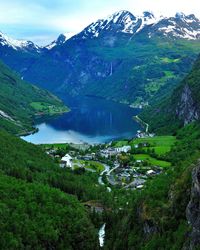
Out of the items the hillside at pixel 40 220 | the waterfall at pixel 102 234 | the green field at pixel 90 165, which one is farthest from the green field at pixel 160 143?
the waterfall at pixel 102 234

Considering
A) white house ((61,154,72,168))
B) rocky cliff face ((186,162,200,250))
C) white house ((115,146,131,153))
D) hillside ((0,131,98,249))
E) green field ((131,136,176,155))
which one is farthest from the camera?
white house ((115,146,131,153))

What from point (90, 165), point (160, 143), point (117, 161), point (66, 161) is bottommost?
point (90, 165)

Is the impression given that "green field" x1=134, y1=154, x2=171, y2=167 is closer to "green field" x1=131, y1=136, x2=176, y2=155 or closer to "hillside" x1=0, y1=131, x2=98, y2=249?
"green field" x1=131, y1=136, x2=176, y2=155

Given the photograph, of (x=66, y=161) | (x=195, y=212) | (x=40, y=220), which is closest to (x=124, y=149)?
(x=66, y=161)

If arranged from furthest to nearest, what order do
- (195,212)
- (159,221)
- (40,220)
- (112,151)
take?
(112,151) → (40,220) → (159,221) → (195,212)

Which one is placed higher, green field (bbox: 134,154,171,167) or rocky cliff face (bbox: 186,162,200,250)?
rocky cliff face (bbox: 186,162,200,250)

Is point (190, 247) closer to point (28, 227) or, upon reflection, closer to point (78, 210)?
point (28, 227)

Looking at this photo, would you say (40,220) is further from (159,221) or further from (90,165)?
(90,165)

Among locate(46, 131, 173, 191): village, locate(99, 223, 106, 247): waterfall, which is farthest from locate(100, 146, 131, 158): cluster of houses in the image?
locate(99, 223, 106, 247): waterfall
